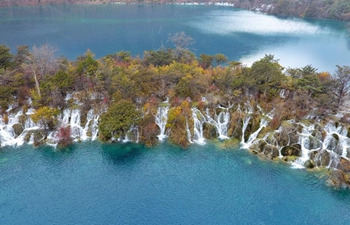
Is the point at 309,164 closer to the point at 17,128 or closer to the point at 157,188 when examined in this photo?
the point at 157,188

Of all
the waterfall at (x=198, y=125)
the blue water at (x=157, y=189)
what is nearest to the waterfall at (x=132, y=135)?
the blue water at (x=157, y=189)

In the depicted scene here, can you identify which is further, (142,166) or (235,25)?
(235,25)

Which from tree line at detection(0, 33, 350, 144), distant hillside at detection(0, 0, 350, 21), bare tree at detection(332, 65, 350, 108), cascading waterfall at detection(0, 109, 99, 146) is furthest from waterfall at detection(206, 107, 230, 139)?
distant hillside at detection(0, 0, 350, 21)

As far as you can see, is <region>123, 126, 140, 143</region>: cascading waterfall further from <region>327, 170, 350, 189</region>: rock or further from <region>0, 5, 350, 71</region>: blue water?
<region>0, 5, 350, 71</region>: blue water

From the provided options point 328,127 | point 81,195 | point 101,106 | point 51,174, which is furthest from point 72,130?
point 328,127

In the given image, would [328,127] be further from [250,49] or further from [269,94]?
[250,49]
